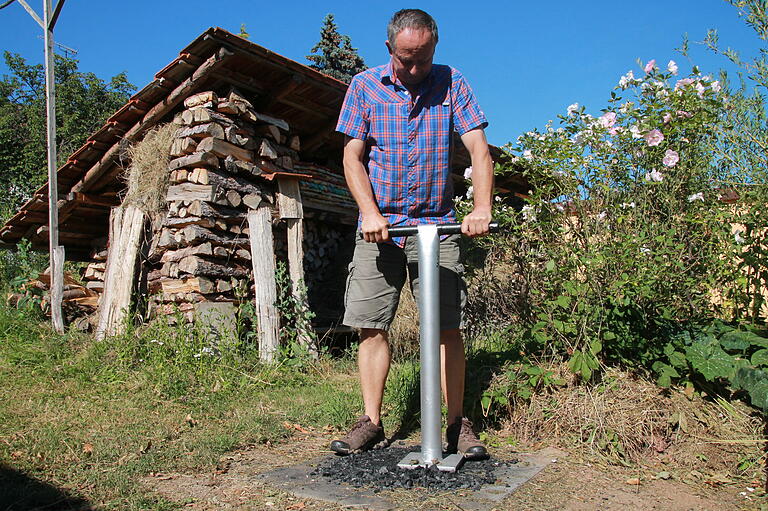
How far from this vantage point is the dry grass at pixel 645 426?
2.76 meters

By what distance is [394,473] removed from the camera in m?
2.45

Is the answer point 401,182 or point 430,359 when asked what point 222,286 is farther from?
point 430,359

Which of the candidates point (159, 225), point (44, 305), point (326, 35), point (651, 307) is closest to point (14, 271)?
point (44, 305)

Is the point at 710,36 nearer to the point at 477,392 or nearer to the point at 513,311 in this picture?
the point at 513,311

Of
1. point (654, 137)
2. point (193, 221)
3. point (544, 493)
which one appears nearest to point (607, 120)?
point (654, 137)

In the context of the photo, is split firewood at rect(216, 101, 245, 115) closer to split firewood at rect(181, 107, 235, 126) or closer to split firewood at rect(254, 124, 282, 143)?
split firewood at rect(181, 107, 235, 126)

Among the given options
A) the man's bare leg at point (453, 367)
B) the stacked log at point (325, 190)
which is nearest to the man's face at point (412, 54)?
the man's bare leg at point (453, 367)

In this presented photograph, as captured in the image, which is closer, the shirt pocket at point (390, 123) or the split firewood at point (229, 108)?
the shirt pocket at point (390, 123)

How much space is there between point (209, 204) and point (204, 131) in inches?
25.2

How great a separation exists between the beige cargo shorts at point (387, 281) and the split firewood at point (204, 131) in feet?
9.56

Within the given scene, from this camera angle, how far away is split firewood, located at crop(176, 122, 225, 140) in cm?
532

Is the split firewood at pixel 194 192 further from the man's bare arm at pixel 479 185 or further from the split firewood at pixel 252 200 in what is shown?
the man's bare arm at pixel 479 185

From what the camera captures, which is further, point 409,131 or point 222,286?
point 222,286

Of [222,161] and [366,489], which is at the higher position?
[222,161]
